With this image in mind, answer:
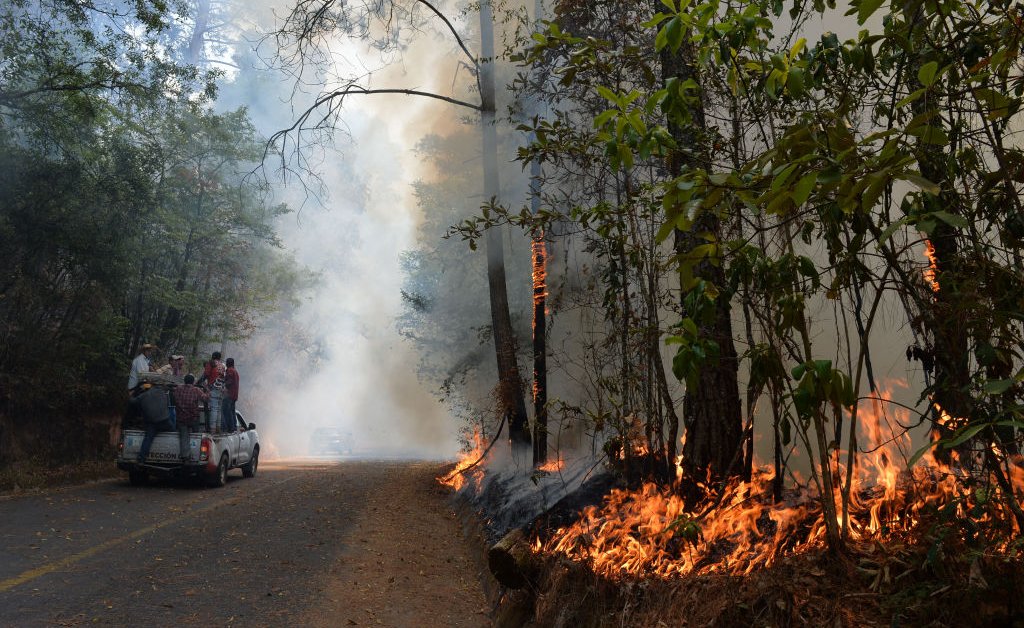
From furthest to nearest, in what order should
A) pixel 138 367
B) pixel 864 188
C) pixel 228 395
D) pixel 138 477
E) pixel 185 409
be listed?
pixel 228 395, pixel 138 367, pixel 138 477, pixel 185 409, pixel 864 188

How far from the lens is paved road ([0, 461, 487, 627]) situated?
6.14 metres

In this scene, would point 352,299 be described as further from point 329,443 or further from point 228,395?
point 228,395

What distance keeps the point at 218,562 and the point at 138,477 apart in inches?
346

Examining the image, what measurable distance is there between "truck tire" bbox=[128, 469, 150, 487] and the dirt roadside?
5186 mm

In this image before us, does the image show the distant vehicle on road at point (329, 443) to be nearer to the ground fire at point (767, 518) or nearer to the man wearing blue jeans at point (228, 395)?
the man wearing blue jeans at point (228, 395)

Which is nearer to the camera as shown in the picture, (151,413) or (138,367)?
(151,413)

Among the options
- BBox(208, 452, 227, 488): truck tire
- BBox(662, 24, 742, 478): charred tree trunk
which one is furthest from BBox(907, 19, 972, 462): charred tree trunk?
BBox(208, 452, 227, 488): truck tire

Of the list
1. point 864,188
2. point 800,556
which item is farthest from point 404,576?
point 864,188

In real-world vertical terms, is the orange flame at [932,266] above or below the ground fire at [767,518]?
above

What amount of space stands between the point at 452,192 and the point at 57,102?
1542 cm

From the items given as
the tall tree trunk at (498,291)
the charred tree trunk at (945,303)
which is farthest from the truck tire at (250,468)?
the charred tree trunk at (945,303)

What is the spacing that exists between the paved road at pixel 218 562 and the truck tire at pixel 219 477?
152 cm

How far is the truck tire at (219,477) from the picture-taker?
15766 mm

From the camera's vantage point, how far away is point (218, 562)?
799cm
